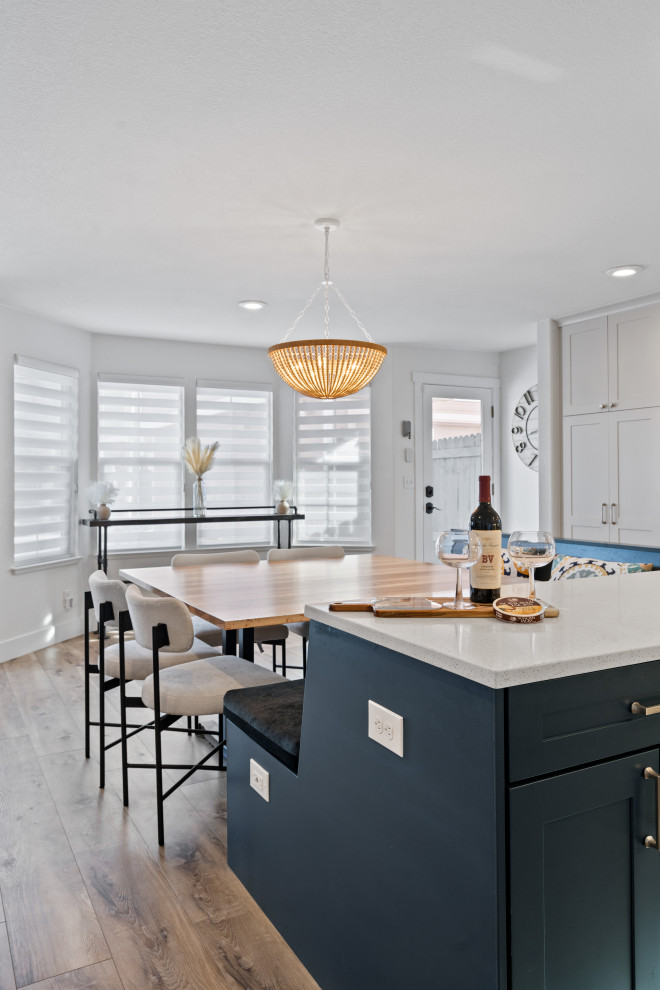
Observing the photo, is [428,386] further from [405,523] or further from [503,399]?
[405,523]

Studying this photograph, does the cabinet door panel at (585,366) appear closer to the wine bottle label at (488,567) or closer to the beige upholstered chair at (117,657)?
the beige upholstered chair at (117,657)

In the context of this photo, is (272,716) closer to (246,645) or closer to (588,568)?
(246,645)

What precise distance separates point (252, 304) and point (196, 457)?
5.20 ft

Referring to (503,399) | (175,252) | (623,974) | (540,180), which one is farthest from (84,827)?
(503,399)

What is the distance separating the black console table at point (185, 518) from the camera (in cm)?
538

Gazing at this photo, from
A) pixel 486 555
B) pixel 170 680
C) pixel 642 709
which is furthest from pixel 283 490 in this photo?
pixel 642 709

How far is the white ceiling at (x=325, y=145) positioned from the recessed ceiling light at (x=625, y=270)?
0.28ft

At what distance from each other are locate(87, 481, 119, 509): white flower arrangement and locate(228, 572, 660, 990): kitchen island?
14.1 ft

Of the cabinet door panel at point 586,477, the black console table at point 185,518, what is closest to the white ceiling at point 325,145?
the cabinet door panel at point 586,477

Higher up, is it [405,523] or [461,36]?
[461,36]

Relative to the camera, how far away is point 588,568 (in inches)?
148

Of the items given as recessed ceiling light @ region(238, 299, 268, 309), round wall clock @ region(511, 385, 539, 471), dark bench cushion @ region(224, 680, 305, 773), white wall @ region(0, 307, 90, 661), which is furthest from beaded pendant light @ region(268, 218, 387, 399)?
round wall clock @ region(511, 385, 539, 471)

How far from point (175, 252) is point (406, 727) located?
3.13 m

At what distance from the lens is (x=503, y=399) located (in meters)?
6.84
